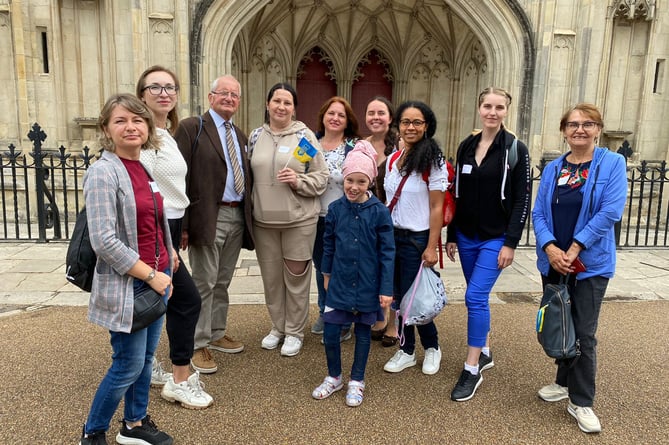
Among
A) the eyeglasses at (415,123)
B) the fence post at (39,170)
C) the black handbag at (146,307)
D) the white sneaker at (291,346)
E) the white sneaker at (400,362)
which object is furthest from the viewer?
the fence post at (39,170)

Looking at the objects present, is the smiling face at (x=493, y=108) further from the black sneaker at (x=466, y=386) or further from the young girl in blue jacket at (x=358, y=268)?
the black sneaker at (x=466, y=386)

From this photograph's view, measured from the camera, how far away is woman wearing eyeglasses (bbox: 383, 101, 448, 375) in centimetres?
296

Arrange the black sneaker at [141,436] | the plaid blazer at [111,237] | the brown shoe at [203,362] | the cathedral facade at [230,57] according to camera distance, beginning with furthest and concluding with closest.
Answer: the cathedral facade at [230,57], the brown shoe at [203,362], the black sneaker at [141,436], the plaid blazer at [111,237]

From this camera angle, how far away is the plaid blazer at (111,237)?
192cm

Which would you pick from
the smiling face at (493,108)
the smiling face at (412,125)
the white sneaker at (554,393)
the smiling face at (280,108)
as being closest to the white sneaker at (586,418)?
the white sneaker at (554,393)

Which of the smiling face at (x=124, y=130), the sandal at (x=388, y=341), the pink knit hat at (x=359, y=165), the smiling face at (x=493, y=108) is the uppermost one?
the smiling face at (x=493, y=108)

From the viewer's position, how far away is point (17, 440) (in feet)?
7.88

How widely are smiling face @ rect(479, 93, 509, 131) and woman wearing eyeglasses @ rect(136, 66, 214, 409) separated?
179cm

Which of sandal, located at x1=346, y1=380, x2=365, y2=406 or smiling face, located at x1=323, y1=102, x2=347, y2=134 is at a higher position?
smiling face, located at x1=323, y1=102, x2=347, y2=134

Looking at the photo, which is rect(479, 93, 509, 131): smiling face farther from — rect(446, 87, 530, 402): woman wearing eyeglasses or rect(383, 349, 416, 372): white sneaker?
rect(383, 349, 416, 372): white sneaker

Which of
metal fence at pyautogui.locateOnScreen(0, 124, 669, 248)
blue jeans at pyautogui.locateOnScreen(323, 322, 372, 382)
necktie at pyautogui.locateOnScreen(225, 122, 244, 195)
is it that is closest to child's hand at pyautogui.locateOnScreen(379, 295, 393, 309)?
blue jeans at pyautogui.locateOnScreen(323, 322, 372, 382)

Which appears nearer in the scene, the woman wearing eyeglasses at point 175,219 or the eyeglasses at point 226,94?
the woman wearing eyeglasses at point 175,219

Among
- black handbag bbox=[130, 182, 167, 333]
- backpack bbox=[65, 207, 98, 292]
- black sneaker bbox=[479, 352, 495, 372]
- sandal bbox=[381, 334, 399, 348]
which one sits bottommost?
sandal bbox=[381, 334, 399, 348]

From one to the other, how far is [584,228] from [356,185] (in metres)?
1.26
